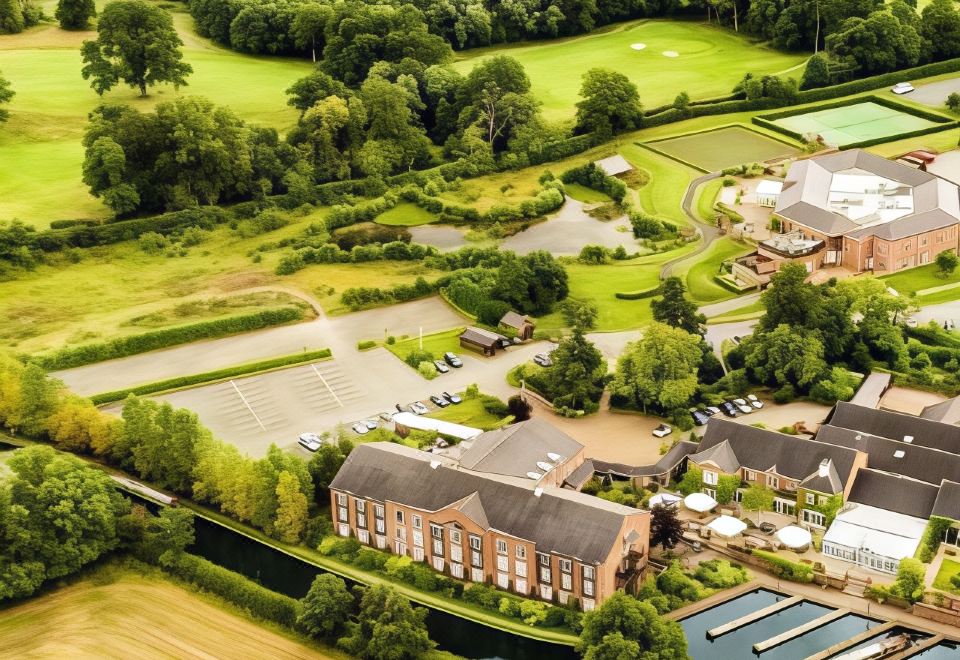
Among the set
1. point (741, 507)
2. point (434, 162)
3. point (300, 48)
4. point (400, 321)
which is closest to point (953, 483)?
point (741, 507)

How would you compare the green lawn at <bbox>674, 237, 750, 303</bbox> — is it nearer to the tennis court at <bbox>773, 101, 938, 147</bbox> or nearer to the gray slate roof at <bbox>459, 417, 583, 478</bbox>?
the tennis court at <bbox>773, 101, 938, 147</bbox>

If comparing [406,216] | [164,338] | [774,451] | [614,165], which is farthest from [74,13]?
[774,451]

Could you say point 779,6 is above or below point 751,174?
above

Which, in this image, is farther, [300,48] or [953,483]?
[300,48]

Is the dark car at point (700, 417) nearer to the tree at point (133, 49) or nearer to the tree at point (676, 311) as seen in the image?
the tree at point (676, 311)

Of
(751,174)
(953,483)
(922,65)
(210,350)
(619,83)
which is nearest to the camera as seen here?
(953,483)

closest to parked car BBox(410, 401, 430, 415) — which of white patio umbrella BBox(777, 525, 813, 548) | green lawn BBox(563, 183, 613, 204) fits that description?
white patio umbrella BBox(777, 525, 813, 548)

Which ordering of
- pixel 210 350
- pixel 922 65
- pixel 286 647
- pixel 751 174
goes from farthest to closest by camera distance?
pixel 922 65, pixel 751 174, pixel 210 350, pixel 286 647

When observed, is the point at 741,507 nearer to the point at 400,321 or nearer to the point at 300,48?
the point at 400,321
